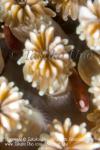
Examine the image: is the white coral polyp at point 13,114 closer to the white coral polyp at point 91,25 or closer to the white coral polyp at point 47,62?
the white coral polyp at point 47,62

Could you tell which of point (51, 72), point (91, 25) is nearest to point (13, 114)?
point (51, 72)

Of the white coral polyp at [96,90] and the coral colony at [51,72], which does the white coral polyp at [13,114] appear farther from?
the white coral polyp at [96,90]

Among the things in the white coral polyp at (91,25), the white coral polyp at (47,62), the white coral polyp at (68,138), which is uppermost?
the white coral polyp at (91,25)

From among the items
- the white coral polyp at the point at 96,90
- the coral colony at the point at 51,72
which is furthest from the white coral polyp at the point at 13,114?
the white coral polyp at the point at 96,90

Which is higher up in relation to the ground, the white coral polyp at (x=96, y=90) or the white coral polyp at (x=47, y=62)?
the white coral polyp at (x=47, y=62)

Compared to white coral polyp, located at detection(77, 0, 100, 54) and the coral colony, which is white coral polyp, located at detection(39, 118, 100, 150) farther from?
white coral polyp, located at detection(77, 0, 100, 54)

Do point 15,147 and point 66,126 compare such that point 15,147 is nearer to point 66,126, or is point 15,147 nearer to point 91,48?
point 66,126

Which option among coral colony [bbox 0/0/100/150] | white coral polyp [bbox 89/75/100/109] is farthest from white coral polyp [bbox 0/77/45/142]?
white coral polyp [bbox 89/75/100/109]

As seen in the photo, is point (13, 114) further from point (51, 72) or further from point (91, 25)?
point (91, 25)

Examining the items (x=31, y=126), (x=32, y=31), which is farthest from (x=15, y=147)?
(x=32, y=31)
